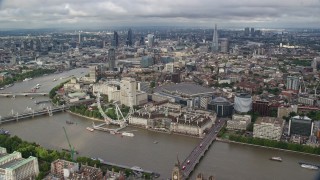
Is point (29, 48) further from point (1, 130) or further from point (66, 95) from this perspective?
point (1, 130)

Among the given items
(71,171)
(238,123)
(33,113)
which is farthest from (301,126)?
(33,113)

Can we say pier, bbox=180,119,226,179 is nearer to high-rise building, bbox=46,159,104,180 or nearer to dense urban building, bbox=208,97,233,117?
dense urban building, bbox=208,97,233,117

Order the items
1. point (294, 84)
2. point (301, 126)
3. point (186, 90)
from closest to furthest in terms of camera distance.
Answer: point (301, 126), point (186, 90), point (294, 84)

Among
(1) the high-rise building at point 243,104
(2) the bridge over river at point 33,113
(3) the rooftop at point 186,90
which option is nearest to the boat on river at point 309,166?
(1) the high-rise building at point 243,104

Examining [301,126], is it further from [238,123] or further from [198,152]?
[198,152]

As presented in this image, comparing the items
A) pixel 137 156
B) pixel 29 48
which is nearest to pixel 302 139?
pixel 137 156

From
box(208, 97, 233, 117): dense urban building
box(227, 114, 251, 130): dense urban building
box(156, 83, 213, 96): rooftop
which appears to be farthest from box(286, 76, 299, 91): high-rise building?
box(227, 114, 251, 130): dense urban building

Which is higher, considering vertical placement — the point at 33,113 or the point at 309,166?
the point at 33,113
